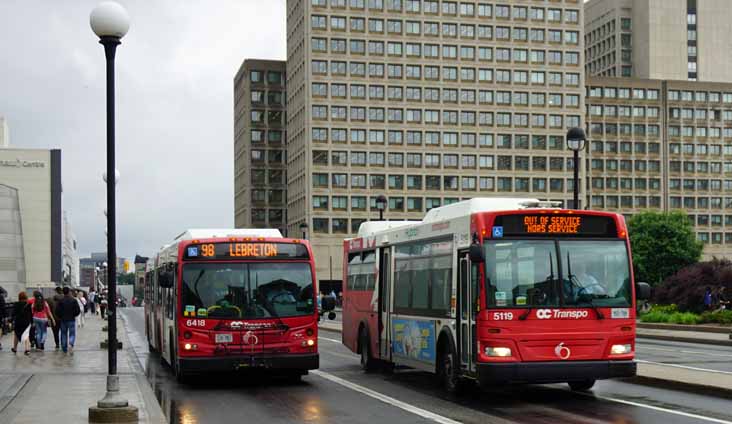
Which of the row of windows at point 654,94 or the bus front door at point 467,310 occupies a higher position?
the row of windows at point 654,94

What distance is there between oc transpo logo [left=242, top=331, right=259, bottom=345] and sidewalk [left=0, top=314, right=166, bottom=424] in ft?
6.26

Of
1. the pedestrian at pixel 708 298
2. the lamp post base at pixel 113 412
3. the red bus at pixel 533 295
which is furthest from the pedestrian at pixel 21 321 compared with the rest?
the pedestrian at pixel 708 298

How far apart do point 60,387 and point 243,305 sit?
345cm

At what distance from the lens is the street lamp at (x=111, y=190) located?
1353cm

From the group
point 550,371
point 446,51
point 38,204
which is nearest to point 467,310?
point 550,371

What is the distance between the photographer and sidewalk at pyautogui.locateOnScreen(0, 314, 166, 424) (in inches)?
561

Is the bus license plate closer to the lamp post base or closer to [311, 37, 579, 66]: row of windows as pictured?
the lamp post base

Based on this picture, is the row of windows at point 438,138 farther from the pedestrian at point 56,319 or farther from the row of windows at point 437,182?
the pedestrian at point 56,319

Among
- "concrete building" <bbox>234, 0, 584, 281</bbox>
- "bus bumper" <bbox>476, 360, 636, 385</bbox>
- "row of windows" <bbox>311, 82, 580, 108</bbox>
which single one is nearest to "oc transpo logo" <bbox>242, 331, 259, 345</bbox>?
"bus bumper" <bbox>476, 360, 636, 385</bbox>

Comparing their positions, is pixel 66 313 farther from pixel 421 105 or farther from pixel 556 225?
pixel 421 105

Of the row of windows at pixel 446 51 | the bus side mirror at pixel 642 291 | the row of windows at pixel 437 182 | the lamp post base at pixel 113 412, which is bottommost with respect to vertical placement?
the lamp post base at pixel 113 412

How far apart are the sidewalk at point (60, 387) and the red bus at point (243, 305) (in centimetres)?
131

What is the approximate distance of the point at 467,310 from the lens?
635 inches

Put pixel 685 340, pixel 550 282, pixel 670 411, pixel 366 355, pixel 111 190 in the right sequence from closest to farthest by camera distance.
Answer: pixel 111 190 < pixel 670 411 < pixel 550 282 < pixel 366 355 < pixel 685 340
